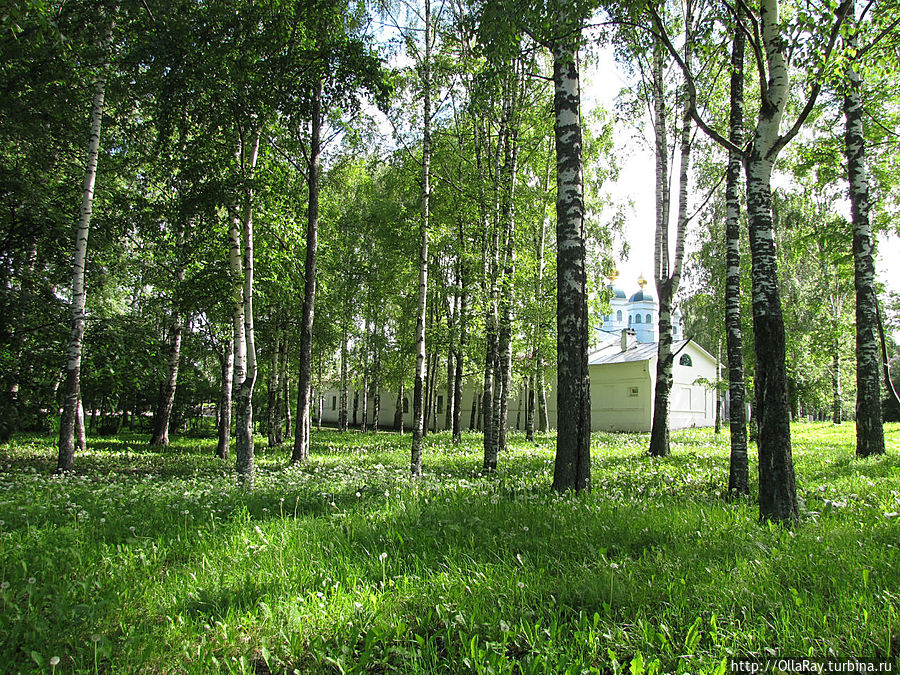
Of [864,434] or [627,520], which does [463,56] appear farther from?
[864,434]

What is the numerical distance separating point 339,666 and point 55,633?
72.3 inches

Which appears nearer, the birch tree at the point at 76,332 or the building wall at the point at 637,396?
the birch tree at the point at 76,332

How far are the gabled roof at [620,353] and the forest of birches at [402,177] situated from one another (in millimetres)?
11287

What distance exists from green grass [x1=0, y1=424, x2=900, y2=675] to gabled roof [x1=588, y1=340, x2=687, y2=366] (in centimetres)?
2452

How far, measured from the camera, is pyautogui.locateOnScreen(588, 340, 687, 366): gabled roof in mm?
29975

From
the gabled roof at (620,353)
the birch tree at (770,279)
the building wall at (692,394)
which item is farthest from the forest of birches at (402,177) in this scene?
the building wall at (692,394)

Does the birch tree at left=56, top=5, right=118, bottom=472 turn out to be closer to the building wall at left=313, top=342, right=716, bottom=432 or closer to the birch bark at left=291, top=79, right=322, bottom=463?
the birch bark at left=291, top=79, right=322, bottom=463

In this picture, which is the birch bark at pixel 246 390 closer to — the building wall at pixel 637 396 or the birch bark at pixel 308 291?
the birch bark at pixel 308 291

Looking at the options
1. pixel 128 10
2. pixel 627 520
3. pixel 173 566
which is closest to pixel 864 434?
pixel 627 520

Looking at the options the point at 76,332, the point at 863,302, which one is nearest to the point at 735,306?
the point at 863,302

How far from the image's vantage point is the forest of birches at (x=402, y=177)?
5.87 meters

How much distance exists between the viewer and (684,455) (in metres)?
11.9

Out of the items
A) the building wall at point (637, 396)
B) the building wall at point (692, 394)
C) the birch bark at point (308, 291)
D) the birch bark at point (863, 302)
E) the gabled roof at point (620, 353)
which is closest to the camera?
the birch bark at point (863, 302)

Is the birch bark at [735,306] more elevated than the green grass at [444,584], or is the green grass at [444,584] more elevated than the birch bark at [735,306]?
the birch bark at [735,306]
